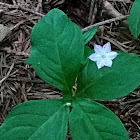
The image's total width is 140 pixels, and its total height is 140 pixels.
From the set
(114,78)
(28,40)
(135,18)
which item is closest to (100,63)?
(114,78)

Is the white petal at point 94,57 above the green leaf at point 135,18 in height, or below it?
below

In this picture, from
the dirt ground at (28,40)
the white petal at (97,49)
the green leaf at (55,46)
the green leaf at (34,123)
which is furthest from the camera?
the dirt ground at (28,40)

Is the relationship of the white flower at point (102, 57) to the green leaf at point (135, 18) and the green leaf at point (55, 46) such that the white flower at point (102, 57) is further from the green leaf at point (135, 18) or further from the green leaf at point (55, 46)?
the green leaf at point (135, 18)

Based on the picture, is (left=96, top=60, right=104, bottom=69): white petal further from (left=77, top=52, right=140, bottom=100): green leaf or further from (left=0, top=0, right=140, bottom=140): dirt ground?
(left=0, top=0, right=140, bottom=140): dirt ground

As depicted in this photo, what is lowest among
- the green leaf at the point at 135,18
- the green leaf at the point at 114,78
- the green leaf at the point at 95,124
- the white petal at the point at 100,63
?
the green leaf at the point at 95,124

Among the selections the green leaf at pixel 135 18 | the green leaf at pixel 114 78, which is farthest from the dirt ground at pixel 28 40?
the green leaf at pixel 114 78

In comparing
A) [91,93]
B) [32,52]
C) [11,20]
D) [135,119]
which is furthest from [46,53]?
[135,119]

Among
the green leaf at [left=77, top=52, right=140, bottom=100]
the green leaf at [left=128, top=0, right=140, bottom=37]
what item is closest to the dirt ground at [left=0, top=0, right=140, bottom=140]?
the green leaf at [left=128, top=0, right=140, bottom=37]
